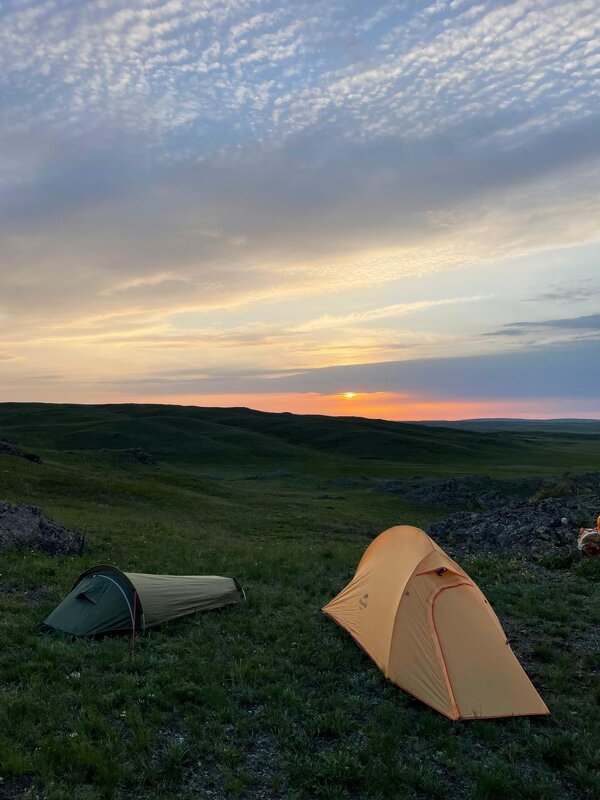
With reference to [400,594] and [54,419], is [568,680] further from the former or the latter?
[54,419]

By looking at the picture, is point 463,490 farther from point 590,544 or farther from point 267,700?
point 267,700

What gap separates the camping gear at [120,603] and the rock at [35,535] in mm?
6792

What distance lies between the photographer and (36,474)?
3850 centimetres

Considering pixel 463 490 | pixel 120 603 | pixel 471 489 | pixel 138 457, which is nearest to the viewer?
pixel 120 603

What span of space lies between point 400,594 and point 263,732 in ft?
11.7

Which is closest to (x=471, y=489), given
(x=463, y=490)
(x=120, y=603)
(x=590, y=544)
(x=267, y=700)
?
(x=463, y=490)

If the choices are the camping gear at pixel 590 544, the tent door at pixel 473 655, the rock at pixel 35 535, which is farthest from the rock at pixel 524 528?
the rock at pixel 35 535

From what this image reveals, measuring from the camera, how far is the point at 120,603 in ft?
38.5

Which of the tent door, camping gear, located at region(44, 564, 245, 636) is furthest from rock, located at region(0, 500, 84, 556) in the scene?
the tent door


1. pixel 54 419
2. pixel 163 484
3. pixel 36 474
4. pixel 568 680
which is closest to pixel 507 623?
pixel 568 680

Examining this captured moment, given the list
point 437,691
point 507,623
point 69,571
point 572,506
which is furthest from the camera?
point 572,506

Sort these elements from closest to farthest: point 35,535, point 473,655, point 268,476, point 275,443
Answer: point 473,655 < point 35,535 < point 268,476 < point 275,443

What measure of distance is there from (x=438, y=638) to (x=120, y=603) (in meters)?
6.46

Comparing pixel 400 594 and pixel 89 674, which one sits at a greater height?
pixel 400 594
